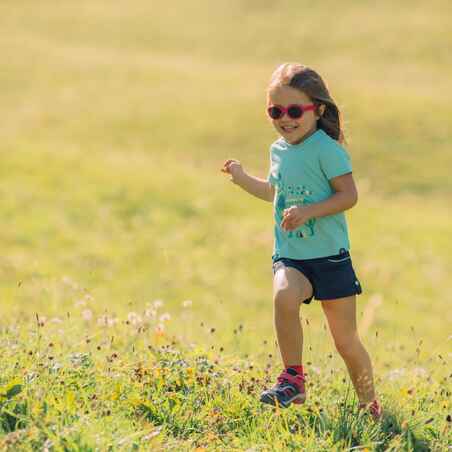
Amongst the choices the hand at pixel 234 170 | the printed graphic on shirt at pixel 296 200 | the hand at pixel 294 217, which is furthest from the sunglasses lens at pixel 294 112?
the hand at pixel 234 170

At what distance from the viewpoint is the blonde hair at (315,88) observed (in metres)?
5.01

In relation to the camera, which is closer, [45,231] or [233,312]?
[233,312]

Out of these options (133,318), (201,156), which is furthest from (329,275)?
(201,156)

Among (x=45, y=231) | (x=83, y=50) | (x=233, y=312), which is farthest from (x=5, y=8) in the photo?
(x=233, y=312)

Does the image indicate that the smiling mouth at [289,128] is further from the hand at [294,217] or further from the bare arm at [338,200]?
the hand at [294,217]

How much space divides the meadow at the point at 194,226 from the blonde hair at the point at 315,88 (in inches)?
54.3

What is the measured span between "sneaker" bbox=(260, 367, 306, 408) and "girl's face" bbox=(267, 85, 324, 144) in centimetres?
132

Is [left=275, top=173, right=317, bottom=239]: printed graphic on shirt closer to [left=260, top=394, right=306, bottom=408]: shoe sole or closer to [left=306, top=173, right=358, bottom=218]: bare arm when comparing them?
[left=306, top=173, right=358, bottom=218]: bare arm

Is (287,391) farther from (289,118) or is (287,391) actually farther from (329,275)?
(289,118)

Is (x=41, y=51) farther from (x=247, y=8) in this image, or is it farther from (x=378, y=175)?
(x=378, y=175)

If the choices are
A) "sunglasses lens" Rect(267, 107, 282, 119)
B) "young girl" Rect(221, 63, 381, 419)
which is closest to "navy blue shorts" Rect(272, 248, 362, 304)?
"young girl" Rect(221, 63, 381, 419)

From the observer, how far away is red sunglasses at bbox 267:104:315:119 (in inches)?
196

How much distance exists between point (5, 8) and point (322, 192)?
171 feet

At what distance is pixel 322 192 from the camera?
16.5ft
